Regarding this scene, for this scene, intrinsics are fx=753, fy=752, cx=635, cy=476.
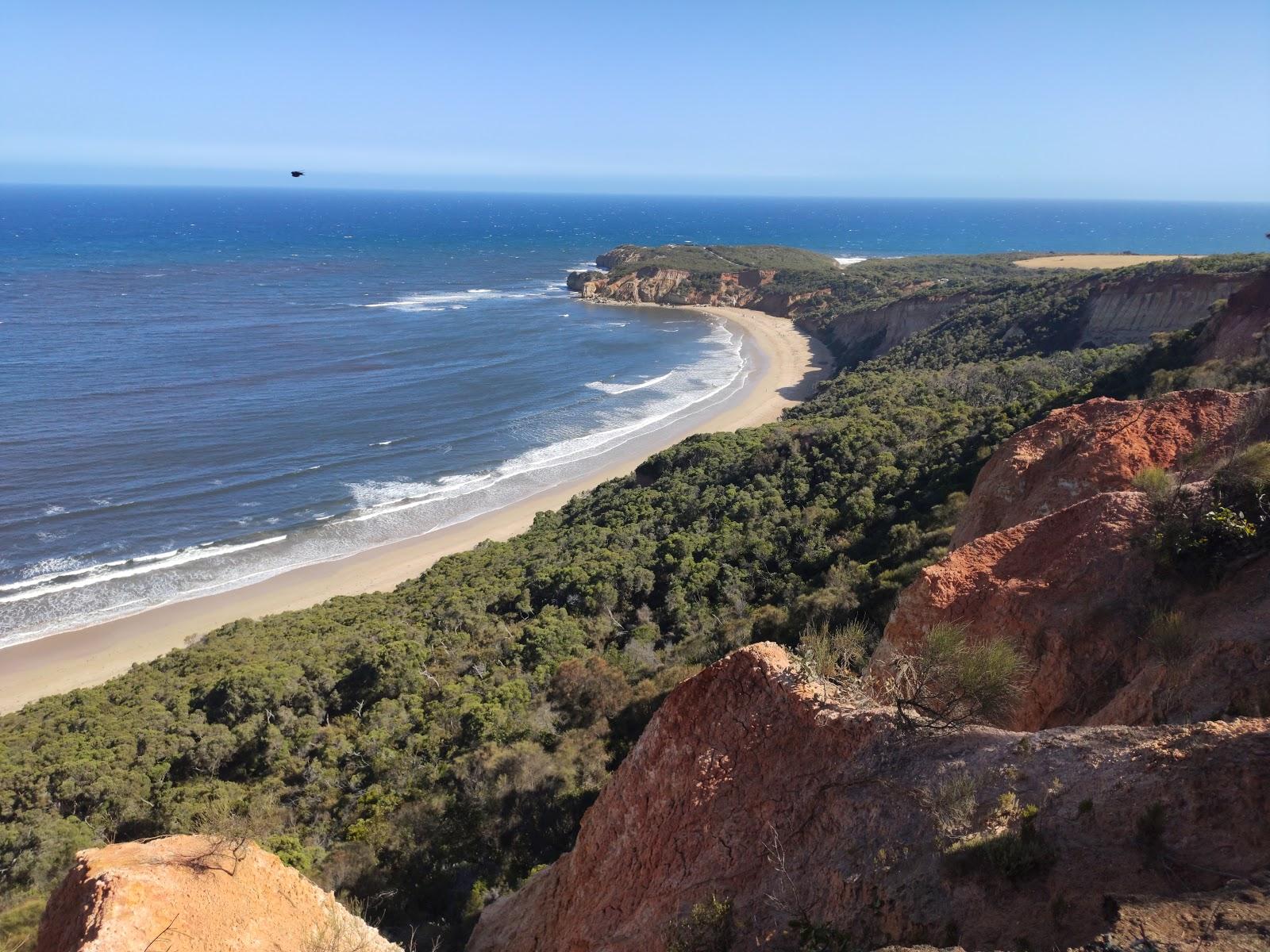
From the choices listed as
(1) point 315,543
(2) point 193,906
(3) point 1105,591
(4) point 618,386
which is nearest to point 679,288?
(4) point 618,386

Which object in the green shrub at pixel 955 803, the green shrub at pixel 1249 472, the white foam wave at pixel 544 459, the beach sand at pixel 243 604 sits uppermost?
the green shrub at pixel 1249 472

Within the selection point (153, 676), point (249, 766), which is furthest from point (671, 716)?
point (153, 676)

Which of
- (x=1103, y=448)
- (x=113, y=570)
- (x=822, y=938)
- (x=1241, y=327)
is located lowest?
(x=113, y=570)

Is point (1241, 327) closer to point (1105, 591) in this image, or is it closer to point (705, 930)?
point (1105, 591)

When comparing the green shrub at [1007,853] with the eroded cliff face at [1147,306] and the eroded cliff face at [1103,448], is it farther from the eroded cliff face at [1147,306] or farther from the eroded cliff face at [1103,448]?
the eroded cliff face at [1147,306]

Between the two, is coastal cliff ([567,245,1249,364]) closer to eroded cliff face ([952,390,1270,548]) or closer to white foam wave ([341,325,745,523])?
white foam wave ([341,325,745,523])

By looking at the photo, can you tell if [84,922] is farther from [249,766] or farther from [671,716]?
[249,766]

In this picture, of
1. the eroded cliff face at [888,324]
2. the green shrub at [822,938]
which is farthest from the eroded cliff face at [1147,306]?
the green shrub at [822,938]
